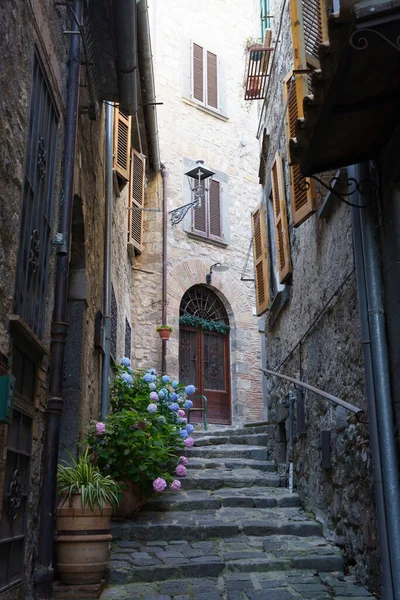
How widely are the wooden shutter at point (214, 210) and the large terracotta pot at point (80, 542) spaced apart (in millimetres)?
9603

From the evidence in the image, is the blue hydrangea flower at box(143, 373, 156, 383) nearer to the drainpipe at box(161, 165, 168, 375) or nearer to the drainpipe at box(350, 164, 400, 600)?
the drainpipe at box(350, 164, 400, 600)

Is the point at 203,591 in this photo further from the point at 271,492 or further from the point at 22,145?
the point at 22,145

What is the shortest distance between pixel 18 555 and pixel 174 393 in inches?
152

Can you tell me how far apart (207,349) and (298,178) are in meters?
7.43

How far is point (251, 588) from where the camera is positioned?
4422 mm

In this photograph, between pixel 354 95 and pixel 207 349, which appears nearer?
pixel 354 95

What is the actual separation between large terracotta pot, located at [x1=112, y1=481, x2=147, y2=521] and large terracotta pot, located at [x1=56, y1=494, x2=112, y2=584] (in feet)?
4.12

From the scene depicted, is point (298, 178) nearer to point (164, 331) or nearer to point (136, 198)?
point (136, 198)

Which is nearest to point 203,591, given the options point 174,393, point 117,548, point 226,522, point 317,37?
point 117,548

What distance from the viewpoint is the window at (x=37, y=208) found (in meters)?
3.50

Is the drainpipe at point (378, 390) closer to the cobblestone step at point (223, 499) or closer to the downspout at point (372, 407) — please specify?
the downspout at point (372, 407)

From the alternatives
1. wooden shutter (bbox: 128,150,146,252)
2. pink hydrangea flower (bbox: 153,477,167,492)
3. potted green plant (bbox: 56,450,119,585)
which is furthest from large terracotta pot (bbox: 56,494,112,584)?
wooden shutter (bbox: 128,150,146,252)

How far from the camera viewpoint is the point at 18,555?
346 centimetres

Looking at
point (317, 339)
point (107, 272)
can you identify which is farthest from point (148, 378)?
point (317, 339)
